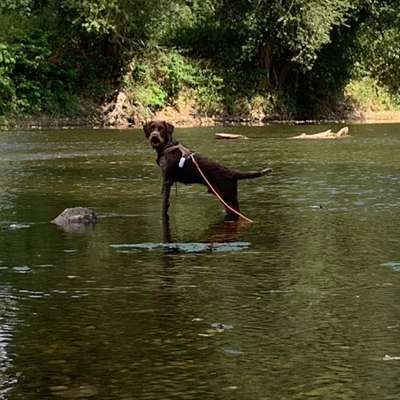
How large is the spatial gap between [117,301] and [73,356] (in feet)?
4.78

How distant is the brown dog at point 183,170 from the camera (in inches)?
461

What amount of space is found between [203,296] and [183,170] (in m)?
4.63

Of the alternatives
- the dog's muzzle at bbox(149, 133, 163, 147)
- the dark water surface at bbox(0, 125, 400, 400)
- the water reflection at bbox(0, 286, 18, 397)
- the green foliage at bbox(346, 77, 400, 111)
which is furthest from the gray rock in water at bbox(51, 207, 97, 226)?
the green foliage at bbox(346, 77, 400, 111)

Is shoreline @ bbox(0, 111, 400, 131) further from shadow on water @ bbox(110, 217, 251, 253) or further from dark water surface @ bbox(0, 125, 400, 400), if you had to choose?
shadow on water @ bbox(110, 217, 251, 253)

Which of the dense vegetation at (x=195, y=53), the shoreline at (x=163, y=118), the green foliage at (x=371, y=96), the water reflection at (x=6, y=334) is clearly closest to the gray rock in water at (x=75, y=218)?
the water reflection at (x=6, y=334)

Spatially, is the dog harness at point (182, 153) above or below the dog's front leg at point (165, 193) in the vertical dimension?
above

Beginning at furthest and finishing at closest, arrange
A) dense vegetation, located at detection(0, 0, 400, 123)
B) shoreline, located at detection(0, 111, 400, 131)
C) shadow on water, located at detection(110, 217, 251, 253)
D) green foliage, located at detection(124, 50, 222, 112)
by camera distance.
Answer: green foliage, located at detection(124, 50, 222, 112)
dense vegetation, located at detection(0, 0, 400, 123)
shoreline, located at detection(0, 111, 400, 131)
shadow on water, located at detection(110, 217, 251, 253)

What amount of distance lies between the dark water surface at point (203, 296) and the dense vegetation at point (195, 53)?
2355cm

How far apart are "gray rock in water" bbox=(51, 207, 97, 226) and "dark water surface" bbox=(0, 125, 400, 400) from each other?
196 millimetres

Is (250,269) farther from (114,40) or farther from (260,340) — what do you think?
(114,40)

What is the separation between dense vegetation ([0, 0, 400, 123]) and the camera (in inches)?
1503

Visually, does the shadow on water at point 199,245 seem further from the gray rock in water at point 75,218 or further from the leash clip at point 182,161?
the leash clip at point 182,161

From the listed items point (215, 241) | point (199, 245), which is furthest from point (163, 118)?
point (199, 245)

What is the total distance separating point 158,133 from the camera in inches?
459
